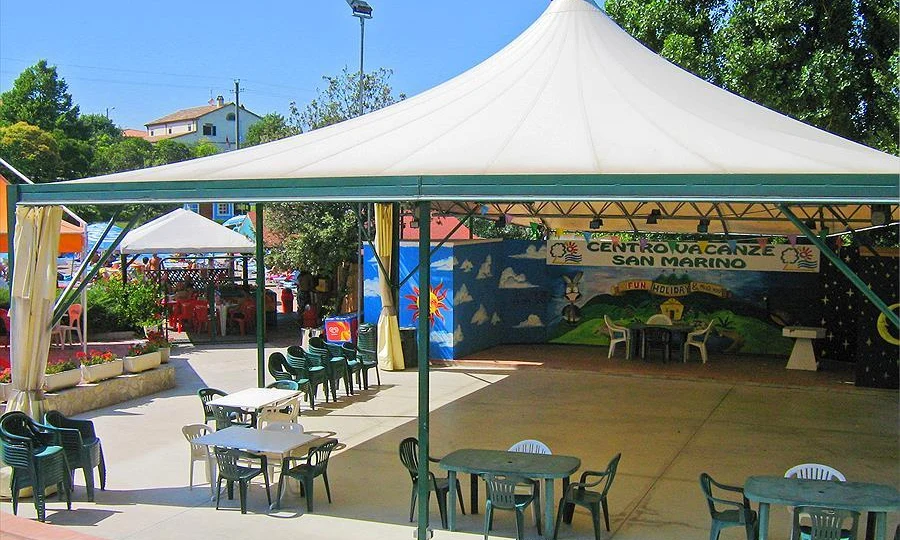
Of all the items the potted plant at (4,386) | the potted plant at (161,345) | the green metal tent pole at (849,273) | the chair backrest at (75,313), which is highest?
the green metal tent pole at (849,273)

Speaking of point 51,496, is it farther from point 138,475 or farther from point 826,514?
point 826,514

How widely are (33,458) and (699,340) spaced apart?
1214cm

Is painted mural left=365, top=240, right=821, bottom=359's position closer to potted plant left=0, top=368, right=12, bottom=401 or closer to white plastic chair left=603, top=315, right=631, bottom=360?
white plastic chair left=603, top=315, right=631, bottom=360

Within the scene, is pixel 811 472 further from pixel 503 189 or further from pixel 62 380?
pixel 62 380

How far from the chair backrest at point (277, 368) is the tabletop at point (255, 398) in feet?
5.65

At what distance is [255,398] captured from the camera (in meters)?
10.1

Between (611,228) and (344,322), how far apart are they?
5934 mm

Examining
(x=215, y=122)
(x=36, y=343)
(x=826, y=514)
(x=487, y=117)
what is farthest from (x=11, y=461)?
(x=215, y=122)

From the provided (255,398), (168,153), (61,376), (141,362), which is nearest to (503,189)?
(255,398)

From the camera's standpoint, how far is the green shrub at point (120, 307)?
18.4 metres

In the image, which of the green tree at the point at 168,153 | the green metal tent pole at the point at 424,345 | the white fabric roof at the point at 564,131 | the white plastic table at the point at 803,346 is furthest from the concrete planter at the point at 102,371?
the green tree at the point at 168,153

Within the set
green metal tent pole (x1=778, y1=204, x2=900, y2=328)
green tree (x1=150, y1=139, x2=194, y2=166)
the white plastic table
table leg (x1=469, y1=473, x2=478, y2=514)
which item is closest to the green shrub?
table leg (x1=469, y1=473, x2=478, y2=514)

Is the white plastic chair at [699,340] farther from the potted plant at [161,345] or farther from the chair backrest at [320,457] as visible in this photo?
the chair backrest at [320,457]

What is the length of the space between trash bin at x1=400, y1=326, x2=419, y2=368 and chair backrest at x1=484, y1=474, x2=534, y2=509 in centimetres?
875
